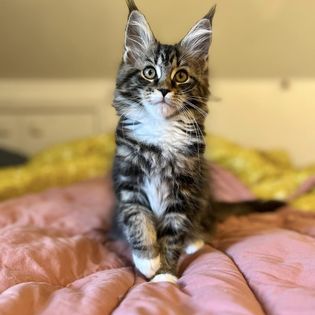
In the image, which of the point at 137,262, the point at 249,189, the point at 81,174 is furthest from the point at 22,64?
the point at 137,262

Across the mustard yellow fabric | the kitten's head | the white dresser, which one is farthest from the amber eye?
the white dresser

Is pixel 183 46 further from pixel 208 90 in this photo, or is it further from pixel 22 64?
pixel 22 64

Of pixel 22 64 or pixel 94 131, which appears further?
pixel 94 131

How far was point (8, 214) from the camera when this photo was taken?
156 cm

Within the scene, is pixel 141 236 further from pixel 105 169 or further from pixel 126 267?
pixel 105 169

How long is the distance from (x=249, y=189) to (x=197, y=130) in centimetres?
86

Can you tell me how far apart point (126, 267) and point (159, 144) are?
0.35 metres

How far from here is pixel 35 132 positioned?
261 centimetres

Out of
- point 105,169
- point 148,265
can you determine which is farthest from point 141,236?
point 105,169

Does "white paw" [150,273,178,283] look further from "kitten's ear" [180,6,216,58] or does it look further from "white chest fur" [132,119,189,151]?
"kitten's ear" [180,6,216,58]

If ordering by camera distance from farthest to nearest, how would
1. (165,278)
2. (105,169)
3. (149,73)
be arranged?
(105,169) < (149,73) < (165,278)

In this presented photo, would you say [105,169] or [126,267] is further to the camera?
[105,169]

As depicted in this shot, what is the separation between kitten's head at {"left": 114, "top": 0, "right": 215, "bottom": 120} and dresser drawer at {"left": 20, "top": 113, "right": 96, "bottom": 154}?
4.52 feet

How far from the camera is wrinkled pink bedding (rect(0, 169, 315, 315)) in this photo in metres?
0.90
